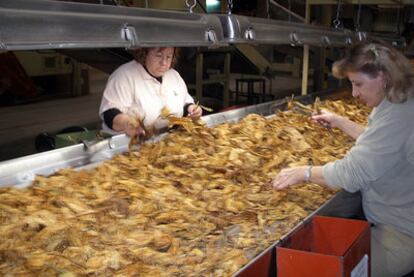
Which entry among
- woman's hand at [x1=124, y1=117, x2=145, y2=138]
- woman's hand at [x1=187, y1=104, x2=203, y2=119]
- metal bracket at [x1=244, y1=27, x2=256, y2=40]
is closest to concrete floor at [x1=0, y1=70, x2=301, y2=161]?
woman's hand at [x1=187, y1=104, x2=203, y2=119]

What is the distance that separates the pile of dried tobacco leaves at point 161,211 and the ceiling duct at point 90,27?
2.00 feet

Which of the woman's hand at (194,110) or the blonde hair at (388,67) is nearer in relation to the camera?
the blonde hair at (388,67)

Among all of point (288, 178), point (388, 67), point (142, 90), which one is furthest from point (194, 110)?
point (388, 67)

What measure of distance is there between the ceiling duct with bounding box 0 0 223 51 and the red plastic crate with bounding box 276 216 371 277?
3.11 feet


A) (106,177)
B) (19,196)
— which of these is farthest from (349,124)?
(19,196)

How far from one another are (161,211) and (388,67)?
1.32 metres

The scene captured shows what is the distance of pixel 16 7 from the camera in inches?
53.0

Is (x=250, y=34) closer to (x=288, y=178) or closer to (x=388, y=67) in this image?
(x=388, y=67)

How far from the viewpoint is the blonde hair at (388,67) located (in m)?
2.24

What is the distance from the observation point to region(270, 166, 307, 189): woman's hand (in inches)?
84.4

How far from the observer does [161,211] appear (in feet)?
5.91

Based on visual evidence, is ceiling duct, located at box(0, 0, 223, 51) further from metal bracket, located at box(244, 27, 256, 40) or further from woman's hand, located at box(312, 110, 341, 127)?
woman's hand, located at box(312, 110, 341, 127)

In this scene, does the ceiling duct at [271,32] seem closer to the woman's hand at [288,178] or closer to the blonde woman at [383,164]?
the blonde woman at [383,164]

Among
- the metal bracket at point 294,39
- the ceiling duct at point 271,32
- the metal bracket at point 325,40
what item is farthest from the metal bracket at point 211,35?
the metal bracket at point 325,40
